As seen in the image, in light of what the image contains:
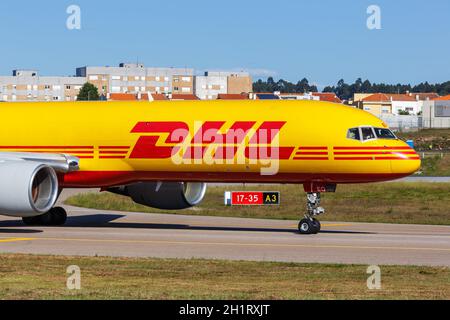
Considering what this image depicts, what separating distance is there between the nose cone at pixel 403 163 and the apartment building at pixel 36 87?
136 metres

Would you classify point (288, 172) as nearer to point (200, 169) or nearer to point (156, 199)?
point (200, 169)

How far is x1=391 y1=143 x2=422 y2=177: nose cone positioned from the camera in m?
30.2

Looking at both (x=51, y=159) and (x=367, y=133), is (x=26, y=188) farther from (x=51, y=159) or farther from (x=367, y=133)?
(x=367, y=133)

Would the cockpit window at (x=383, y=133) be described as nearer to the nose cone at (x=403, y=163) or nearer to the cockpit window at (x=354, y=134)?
the cockpit window at (x=354, y=134)

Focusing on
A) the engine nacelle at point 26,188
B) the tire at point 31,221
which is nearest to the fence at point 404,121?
the tire at point 31,221

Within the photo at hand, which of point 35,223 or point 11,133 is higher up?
point 11,133

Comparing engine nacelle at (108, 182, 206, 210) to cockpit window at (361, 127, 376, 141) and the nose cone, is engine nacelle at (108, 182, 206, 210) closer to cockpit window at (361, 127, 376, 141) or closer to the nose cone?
cockpit window at (361, 127, 376, 141)

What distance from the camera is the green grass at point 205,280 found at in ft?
60.2

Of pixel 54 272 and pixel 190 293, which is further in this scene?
pixel 54 272

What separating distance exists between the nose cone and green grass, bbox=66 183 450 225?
9540 mm
